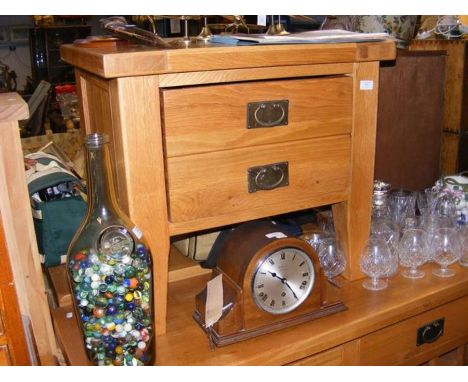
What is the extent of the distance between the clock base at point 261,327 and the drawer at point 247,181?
0.70ft

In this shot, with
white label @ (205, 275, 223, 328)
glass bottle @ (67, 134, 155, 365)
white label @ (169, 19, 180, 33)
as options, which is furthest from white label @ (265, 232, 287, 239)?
white label @ (169, 19, 180, 33)

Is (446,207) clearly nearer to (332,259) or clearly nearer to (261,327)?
(332,259)

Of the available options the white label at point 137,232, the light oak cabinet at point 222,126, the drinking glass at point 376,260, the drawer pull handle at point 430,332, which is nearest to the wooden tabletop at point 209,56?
the light oak cabinet at point 222,126

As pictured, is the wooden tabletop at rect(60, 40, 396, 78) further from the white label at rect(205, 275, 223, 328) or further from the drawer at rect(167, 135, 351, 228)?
the white label at rect(205, 275, 223, 328)

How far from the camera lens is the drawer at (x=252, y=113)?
948mm

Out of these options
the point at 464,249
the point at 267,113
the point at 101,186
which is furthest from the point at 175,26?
the point at 464,249

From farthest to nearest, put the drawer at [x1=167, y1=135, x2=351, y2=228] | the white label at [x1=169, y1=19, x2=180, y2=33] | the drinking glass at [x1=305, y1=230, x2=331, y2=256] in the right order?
the white label at [x1=169, y1=19, x2=180, y2=33] → the drinking glass at [x1=305, y1=230, x2=331, y2=256] → the drawer at [x1=167, y1=135, x2=351, y2=228]

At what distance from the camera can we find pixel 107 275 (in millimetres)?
912

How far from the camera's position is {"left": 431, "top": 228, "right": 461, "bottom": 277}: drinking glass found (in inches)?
51.1

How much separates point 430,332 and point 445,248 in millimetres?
199

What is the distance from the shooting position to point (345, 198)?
1170 mm
